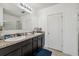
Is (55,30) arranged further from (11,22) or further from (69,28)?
(11,22)

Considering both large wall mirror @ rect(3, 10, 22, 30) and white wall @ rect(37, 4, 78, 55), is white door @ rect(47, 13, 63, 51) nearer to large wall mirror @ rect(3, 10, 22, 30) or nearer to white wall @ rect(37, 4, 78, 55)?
white wall @ rect(37, 4, 78, 55)

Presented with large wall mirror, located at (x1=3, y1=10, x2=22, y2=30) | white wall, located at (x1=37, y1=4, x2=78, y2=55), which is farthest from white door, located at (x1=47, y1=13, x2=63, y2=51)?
large wall mirror, located at (x1=3, y1=10, x2=22, y2=30)

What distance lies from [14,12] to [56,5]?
216 cm

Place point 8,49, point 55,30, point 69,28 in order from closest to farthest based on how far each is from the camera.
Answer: point 8,49, point 69,28, point 55,30

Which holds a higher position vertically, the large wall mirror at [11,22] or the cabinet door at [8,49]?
the large wall mirror at [11,22]

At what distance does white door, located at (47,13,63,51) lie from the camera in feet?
13.1

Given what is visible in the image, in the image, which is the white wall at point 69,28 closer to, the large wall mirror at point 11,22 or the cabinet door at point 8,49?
the large wall mirror at point 11,22

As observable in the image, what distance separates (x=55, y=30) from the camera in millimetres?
4203

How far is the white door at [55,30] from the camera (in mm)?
3984

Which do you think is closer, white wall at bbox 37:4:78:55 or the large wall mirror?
the large wall mirror

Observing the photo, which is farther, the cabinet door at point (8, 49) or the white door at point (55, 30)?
the white door at point (55, 30)

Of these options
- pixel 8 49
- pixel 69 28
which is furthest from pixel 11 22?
pixel 69 28

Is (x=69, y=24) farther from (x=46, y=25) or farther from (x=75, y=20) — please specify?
(x=46, y=25)

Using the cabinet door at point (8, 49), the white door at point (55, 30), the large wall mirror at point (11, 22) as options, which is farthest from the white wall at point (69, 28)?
the cabinet door at point (8, 49)
